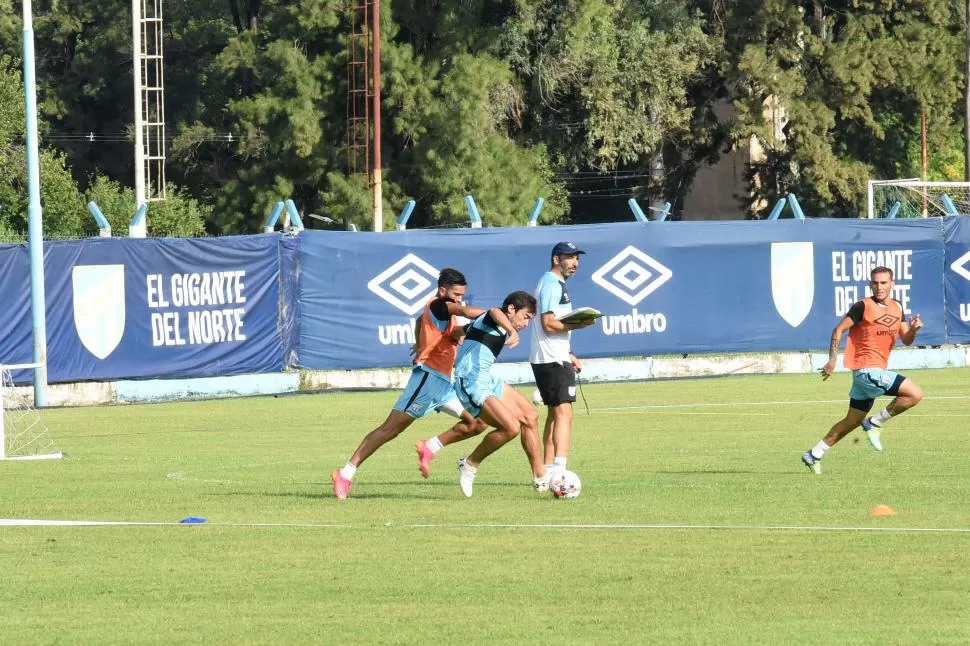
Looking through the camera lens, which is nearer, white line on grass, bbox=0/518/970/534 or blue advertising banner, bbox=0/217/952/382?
white line on grass, bbox=0/518/970/534

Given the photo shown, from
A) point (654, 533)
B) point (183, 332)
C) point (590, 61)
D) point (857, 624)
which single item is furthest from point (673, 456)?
point (590, 61)

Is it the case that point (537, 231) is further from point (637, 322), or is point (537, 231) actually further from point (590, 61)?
point (590, 61)

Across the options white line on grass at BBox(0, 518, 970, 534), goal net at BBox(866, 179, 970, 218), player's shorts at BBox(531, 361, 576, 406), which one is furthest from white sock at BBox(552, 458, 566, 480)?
goal net at BBox(866, 179, 970, 218)

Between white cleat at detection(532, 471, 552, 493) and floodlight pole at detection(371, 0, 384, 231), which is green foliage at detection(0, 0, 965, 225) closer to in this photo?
floodlight pole at detection(371, 0, 384, 231)

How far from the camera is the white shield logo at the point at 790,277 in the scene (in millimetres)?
30469

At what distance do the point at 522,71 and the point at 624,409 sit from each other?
3923 cm

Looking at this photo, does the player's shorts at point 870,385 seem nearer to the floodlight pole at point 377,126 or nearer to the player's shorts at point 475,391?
the player's shorts at point 475,391

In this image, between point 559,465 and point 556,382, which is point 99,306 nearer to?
point 556,382

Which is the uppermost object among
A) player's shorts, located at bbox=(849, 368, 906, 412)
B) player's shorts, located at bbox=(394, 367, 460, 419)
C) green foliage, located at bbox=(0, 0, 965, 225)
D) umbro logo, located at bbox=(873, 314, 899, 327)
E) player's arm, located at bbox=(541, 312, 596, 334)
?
green foliage, located at bbox=(0, 0, 965, 225)

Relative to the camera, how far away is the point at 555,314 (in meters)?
14.2

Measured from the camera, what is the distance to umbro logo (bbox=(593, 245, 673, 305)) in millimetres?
29375

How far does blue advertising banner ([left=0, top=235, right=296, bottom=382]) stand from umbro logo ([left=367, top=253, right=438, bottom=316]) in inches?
56.4

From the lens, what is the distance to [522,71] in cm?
6197

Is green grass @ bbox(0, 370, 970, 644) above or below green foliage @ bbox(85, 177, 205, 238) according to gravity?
below
